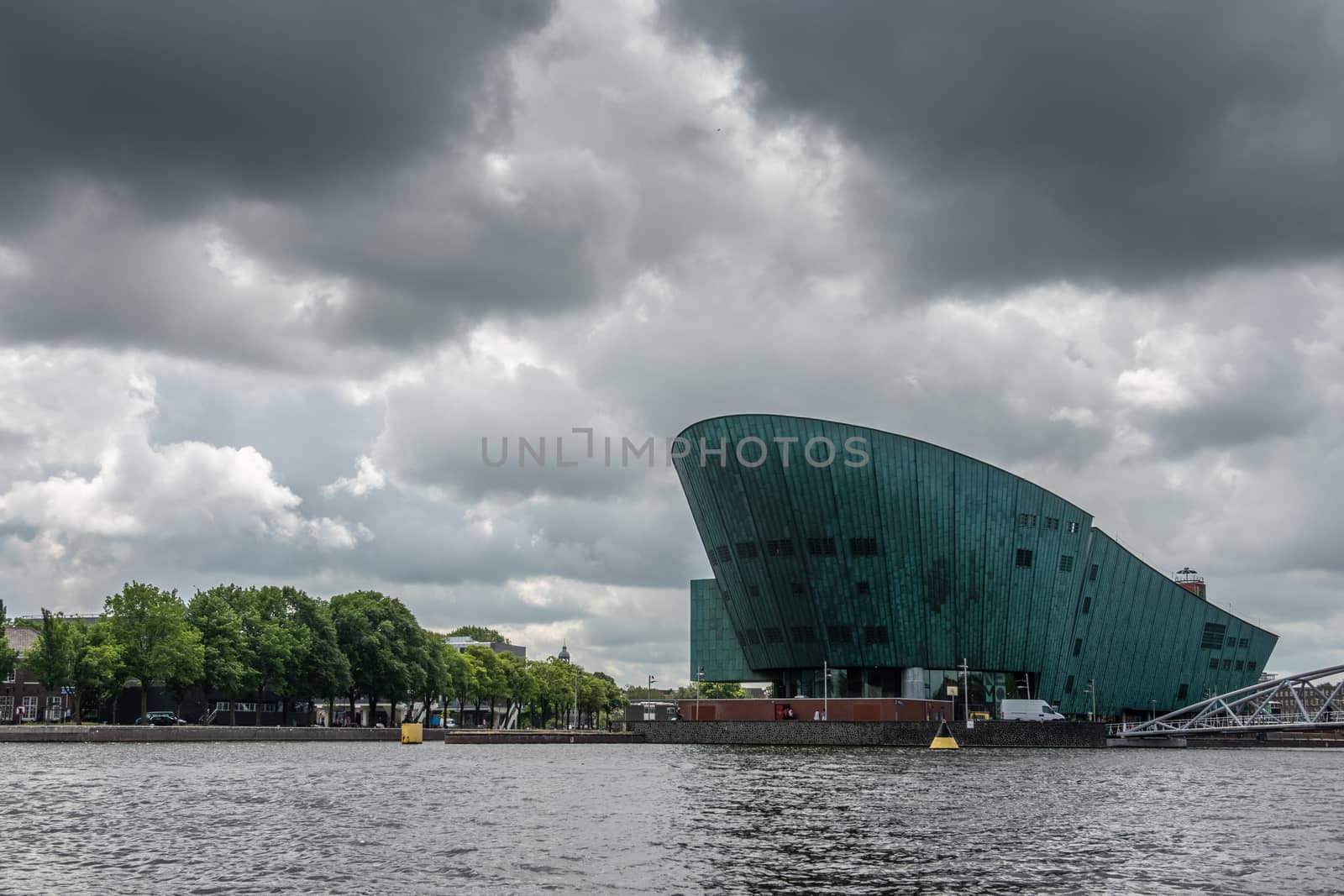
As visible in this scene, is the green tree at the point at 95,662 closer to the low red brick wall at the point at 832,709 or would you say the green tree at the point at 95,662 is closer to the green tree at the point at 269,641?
the green tree at the point at 269,641

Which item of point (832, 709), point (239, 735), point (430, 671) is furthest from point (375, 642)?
point (832, 709)

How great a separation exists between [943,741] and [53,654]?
62.8 metres

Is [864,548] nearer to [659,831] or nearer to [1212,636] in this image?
[1212,636]

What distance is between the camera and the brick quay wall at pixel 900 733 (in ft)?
306

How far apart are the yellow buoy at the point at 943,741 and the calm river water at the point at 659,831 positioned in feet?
101

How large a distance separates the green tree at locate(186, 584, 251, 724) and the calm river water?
41253 millimetres

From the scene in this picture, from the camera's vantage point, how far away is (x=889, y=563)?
10062 centimetres

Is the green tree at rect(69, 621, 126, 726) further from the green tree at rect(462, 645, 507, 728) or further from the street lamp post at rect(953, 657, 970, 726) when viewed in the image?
the street lamp post at rect(953, 657, 970, 726)

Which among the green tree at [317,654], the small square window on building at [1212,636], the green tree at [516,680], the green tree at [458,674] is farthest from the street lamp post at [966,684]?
the green tree at [516,680]

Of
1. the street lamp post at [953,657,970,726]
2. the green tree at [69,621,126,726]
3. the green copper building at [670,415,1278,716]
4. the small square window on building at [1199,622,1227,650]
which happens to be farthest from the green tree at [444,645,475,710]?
the small square window on building at [1199,622,1227,650]

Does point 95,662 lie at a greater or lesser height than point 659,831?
greater

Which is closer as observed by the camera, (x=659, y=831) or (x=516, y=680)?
(x=659, y=831)

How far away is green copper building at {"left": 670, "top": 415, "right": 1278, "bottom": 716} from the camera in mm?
99750

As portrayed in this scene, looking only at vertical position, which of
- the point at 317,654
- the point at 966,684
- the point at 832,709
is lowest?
the point at 832,709
